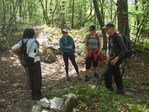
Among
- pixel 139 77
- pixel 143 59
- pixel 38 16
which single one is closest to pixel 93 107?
pixel 139 77

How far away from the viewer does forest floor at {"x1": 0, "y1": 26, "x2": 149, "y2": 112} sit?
3979 millimetres

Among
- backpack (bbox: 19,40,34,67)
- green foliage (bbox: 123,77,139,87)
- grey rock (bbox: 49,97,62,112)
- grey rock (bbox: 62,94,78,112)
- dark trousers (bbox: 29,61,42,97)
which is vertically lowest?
green foliage (bbox: 123,77,139,87)

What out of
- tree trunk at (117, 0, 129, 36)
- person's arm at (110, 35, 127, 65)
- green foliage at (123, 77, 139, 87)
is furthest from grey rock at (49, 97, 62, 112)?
tree trunk at (117, 0, 129, 36)

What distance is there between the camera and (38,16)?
121ft

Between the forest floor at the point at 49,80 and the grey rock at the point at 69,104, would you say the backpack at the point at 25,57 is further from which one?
the grey rock at the point at 69,104

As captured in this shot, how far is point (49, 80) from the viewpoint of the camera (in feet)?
20.3

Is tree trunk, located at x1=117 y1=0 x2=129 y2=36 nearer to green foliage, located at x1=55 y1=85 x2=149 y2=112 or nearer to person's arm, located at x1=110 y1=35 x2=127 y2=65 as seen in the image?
person's arm, located at x1=110 y1=35 x2=127 y2=65

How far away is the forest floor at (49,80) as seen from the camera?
3979mm

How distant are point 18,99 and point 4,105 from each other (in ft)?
1.47

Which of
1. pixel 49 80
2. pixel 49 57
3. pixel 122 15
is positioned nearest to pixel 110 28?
pixel 49 80

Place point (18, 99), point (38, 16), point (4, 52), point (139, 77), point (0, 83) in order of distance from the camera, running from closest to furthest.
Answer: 1. point (18, 99)
2. point (0, 83)
3. point (139, 77)
4. point (4, 52)
5. point (38, 16)

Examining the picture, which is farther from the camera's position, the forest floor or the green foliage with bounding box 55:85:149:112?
the forest floor

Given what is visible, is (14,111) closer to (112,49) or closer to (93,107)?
(93,107)

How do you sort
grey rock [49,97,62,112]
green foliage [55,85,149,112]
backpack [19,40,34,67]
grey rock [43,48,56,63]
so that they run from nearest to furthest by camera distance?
green foliage [55,85,149,112] < grey rock [49,97,62,112] < backpack [19,40,34,67] < grey rock [43,48,56,63]
